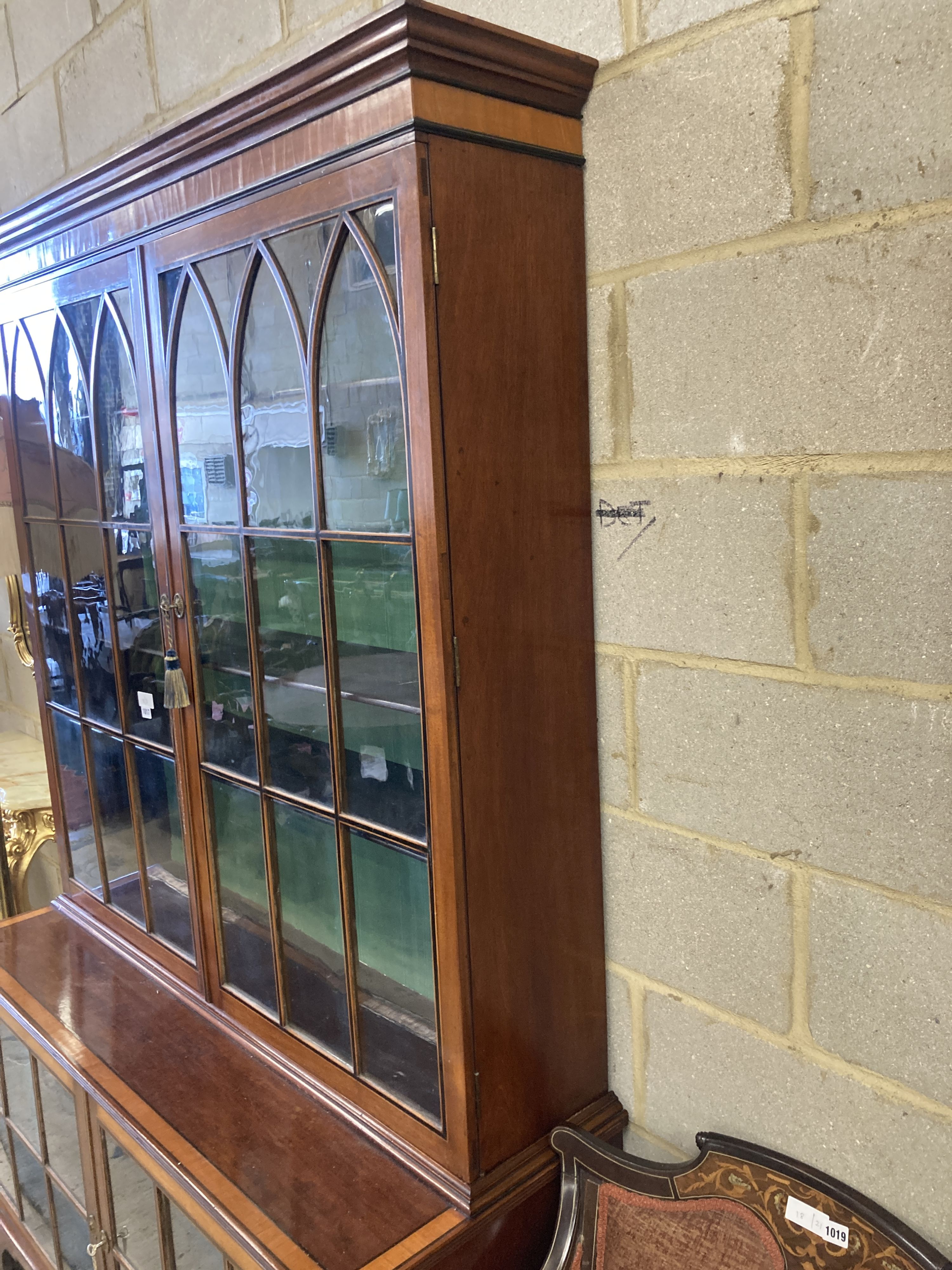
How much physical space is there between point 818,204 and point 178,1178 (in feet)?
4.54

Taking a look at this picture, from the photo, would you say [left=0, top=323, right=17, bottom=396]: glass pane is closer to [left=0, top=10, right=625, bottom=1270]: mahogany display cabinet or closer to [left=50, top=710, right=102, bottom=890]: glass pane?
[left=0, top=10, right=625, bottom=1270]: mahogany display cabinet

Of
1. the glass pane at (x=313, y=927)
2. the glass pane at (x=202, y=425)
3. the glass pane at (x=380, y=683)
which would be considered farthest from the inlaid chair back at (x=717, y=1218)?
the glass pane at (x=202, y=425)

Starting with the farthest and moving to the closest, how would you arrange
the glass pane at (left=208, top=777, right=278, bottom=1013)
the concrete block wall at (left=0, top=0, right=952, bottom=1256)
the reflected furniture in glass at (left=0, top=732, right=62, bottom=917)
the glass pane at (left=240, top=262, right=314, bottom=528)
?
the reflected furniture in glass at (left=0, top=732, right=62, bottom=917), the glass pane at (left=208, top=777, right=278, bottom=1013), the glass pane at (left=240, top=262, right=314, bottom=528), the concrete block wall at (left=0, top=0, right=952, bottom=1256)

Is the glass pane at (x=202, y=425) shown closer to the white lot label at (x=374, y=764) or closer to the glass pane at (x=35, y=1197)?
the white lot label at (x=374, y=764)

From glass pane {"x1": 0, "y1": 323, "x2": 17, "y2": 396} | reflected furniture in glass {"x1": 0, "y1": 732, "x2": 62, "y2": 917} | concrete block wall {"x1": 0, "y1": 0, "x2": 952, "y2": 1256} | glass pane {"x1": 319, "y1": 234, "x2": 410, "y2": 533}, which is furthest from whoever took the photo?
reflected furniture in glass {"x1": 0, "y1": 732, "x2": 62, "y2": 917}

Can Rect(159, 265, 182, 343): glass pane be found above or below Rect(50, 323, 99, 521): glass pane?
above

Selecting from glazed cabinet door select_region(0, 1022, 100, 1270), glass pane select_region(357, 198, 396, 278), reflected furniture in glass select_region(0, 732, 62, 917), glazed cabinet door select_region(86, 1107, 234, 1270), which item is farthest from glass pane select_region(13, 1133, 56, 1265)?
glass pane select_region(357, 198, 396, 278)

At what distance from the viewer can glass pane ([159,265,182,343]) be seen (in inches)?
53.1

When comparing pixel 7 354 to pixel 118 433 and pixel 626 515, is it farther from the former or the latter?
pixel 626 515

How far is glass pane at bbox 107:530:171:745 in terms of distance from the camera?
156 centimetres

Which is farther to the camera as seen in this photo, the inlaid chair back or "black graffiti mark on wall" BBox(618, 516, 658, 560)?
"black graffiti mark on wall" BBox(618, 516, 658, 560)

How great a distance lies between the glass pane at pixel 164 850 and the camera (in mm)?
1636

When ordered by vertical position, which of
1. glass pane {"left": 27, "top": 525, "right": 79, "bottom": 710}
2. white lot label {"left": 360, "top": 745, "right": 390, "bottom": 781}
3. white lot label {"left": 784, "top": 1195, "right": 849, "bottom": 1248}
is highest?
glass pane {"left": 27, "top": 525, "right": 79, "bottom": 710}

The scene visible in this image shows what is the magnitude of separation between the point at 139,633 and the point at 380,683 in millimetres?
618
